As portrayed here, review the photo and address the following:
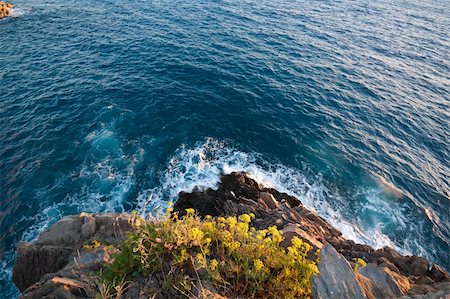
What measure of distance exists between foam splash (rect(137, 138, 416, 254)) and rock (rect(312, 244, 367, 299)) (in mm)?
18721

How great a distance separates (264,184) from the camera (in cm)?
3012

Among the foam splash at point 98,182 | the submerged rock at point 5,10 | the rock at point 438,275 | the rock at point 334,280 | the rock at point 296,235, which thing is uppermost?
the rock at point 334,280

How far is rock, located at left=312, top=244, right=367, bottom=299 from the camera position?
862 centimetres

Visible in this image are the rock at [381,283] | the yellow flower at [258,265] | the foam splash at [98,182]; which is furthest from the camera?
the foam splash at [98,182]

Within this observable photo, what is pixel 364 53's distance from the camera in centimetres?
5122

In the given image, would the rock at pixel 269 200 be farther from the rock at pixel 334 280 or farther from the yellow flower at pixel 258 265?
the yellow flower at pixel 258 265

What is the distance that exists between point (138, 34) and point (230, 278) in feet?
178

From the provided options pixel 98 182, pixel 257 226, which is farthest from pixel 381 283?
pixel 98 182

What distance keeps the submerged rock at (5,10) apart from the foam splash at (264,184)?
57549mm

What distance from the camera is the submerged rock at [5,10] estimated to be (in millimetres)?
60312

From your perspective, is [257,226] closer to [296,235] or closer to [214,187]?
[296,235]

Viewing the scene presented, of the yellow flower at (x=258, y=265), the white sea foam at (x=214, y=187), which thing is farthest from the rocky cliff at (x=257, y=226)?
the white sea foam at (x=214, y=187)

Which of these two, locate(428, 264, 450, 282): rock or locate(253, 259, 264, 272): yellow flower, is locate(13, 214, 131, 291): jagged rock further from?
locate(428, 264, 450, 282): rock

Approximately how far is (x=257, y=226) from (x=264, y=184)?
29.2 feet
